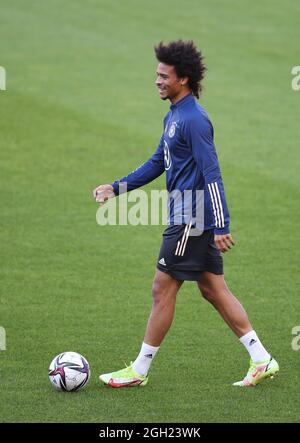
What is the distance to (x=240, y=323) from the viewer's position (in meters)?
7.16

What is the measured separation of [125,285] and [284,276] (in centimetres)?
161

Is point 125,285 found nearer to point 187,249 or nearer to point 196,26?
point 187,249

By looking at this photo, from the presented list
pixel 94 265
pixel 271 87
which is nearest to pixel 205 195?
pixel 94 265

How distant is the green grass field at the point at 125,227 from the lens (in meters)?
7.09

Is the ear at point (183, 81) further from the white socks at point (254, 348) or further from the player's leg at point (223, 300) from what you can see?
the white socks at point (254, 348)

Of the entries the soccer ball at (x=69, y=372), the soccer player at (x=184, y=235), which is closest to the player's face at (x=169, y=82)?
the soccer player at (x=184, y=235)

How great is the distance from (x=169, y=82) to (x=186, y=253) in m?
1.22

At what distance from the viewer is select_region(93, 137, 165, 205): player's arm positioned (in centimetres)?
736

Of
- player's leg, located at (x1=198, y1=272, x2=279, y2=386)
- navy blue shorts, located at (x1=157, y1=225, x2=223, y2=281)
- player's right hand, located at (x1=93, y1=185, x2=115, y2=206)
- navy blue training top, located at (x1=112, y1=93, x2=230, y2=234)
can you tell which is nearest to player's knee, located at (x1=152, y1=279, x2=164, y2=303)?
navy blue shorts, located at (x1=157, y1=225, x2=223, y2=281)

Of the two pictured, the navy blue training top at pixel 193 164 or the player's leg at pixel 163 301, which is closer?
the navy blue training top at pixel 193 164

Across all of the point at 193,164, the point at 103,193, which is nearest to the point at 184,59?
the point at 193,164

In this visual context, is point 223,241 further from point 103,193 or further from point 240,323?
point 103,193

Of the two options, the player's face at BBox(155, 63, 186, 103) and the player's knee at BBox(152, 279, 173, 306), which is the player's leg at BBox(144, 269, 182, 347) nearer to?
the player's knee at BBox(152, 279, 173, 306)

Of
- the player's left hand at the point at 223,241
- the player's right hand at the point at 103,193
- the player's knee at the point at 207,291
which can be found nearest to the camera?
the player's left hand at the point at 223,241
